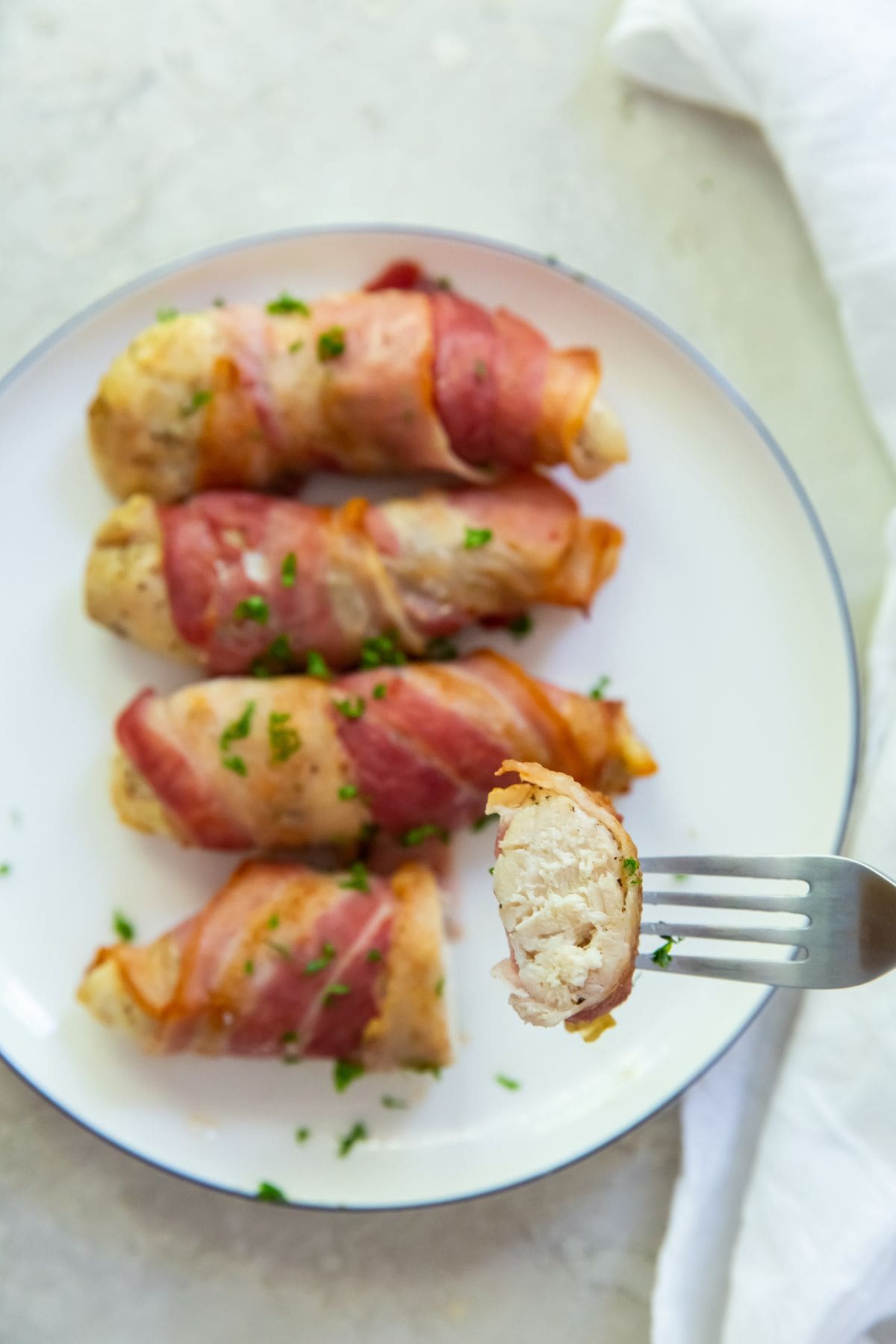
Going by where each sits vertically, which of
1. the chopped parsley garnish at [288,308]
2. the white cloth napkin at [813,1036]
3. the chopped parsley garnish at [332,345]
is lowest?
the white cloth napkin at [813,1036]

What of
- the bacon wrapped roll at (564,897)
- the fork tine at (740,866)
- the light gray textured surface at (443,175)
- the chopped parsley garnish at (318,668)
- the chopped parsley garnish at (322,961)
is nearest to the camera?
the bacon wrapped roll at (564,897)

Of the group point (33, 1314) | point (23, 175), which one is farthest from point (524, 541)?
point (33, 1314)

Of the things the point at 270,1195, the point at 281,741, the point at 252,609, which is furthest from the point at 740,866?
the point at 270,1195

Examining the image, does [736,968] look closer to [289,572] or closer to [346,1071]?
[346,1071]

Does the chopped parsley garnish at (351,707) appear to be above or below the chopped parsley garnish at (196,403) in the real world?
below

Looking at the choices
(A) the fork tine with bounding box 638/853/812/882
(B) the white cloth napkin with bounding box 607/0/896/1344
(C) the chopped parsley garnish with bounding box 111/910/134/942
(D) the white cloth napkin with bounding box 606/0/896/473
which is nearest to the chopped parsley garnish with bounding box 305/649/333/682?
(C) the chopped parsley garnish with bounding box 111/910/134/942

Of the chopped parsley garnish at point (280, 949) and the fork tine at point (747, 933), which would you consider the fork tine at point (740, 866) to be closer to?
the fork tine at point (747, 933)

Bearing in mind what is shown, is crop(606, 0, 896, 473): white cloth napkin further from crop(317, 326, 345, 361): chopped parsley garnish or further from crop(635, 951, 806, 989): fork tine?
crop(635, 951, 806, 989): fork tine

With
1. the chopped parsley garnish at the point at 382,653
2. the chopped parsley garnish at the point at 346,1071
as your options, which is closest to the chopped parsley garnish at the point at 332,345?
the chopped parsley garnish at the point at 382,653
